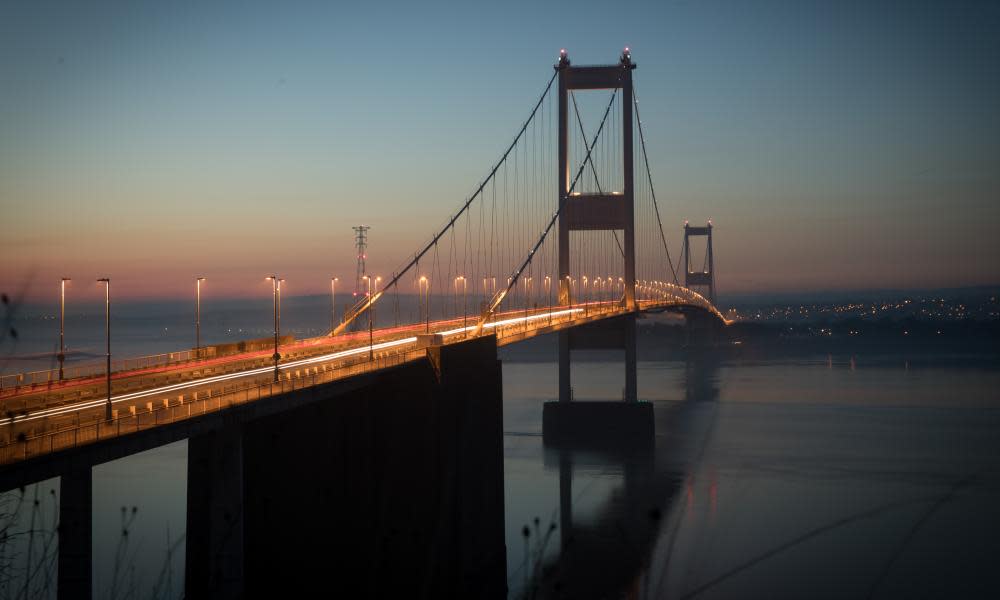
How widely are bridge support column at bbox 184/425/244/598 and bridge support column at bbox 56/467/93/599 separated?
2481 millimetres

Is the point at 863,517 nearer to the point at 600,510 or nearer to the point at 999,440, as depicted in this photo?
the point at 600,510

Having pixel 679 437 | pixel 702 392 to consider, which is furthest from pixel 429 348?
pixel 702 392

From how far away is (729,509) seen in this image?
1650 inches

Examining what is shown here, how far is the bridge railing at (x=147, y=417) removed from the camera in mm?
13445

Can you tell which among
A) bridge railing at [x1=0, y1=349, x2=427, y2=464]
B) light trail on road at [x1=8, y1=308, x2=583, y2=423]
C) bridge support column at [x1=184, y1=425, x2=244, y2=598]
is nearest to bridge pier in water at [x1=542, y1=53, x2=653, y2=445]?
light trail on road at [x1=8, y1=308, x2=583, y2=423]

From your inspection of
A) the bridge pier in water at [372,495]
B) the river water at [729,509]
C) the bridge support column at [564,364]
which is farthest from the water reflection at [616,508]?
the bridge support column at [564,364]

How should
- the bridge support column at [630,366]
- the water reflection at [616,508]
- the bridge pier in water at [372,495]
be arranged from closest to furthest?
the bridge pier in water at [372,495] < the water reflection at [616,508] < the bridge support column at [630,366]

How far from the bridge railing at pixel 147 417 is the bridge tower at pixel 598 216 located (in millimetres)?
36959

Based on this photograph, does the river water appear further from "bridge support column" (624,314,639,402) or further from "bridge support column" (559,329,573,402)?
"bridge support column" (624,314,639,402)

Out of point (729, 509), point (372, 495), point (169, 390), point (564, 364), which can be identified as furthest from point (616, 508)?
point (169, 390)

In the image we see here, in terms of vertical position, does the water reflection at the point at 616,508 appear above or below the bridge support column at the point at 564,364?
below

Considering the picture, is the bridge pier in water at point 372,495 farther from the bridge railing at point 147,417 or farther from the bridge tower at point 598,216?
the bridge tower at point 598,216

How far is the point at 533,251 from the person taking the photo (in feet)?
185

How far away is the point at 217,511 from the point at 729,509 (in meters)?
28.6
